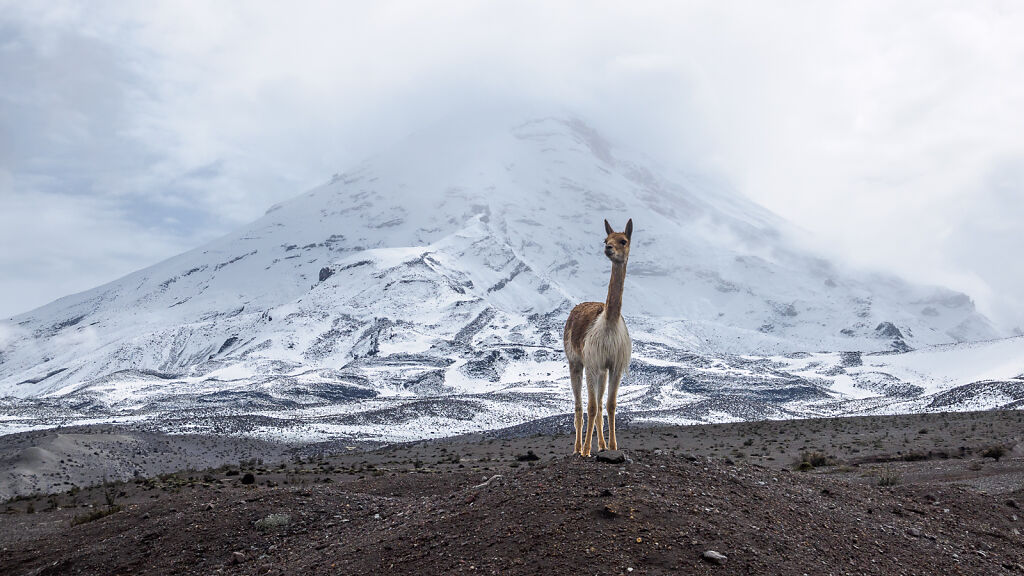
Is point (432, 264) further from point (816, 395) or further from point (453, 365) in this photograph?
point (816, 395)

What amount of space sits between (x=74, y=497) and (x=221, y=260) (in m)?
160

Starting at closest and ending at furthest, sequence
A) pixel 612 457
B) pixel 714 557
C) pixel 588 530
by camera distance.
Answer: pixel 714 557 < pixel 588 530 < pixel 612 457

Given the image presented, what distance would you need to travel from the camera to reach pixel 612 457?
29.0 ft

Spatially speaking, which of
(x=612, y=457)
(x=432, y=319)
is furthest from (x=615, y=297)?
(x=432, y=319)

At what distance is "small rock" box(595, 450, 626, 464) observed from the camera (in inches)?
345

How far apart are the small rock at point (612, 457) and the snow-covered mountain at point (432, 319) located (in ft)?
146

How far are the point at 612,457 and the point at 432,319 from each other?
354 feet

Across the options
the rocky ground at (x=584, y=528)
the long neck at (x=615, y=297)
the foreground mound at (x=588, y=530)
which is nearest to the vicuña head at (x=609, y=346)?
the long neck at (x=615, y=297)

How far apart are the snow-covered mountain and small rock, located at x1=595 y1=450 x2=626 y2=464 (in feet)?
146

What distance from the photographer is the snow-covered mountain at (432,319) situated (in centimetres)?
7550

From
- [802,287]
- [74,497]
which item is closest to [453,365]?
[74,497]

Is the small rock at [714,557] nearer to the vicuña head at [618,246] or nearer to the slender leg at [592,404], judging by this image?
the slender leg at [592,404]

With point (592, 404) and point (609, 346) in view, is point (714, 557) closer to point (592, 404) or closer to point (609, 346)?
point (609, 346)

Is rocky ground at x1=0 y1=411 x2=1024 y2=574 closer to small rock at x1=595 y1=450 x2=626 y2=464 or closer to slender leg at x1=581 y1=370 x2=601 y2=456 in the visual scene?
small rock at x1=595 y1=450 x2=626 y2=464
